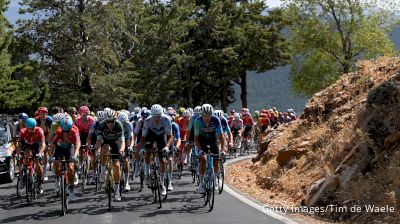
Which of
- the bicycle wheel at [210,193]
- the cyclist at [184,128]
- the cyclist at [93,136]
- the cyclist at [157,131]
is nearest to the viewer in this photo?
→ the bicycle wheel at [210,193]

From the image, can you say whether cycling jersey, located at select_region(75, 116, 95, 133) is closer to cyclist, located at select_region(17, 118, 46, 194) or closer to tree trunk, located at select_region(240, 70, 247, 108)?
cyclist, located at select_region(17, 118, 46, 194)

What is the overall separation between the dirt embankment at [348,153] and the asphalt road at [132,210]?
5.04ft

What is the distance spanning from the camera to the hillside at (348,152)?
1025 centimetres

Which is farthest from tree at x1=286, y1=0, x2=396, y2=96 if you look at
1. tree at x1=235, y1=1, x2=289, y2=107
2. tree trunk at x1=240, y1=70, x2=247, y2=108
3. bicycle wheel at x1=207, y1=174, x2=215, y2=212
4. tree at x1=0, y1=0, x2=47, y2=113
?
bicycle wheel at x1=207, y1=174, x2=215, y2=212

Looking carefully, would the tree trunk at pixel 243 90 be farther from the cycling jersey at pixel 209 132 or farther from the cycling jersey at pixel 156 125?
the cycling jersey at pixel 209 132

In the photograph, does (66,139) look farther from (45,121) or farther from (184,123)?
(184,123)

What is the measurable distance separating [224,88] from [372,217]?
49576 millimetres

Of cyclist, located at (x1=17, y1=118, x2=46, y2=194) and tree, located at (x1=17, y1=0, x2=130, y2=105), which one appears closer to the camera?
cyclist, located at (x1=17, y1=118, x2=46, y2=194)

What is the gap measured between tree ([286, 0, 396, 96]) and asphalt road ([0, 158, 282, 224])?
47.8m

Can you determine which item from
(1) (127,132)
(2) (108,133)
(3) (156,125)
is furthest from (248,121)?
(2) (108,133)

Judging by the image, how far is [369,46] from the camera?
58.3 meters

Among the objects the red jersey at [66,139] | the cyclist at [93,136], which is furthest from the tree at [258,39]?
the red jersey at [66,139]

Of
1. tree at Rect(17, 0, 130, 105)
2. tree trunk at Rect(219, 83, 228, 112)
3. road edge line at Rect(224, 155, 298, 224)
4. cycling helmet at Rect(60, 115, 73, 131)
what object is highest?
tree at Rect(17, 0, 130, 105)

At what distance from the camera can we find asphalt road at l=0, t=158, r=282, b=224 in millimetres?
10227
